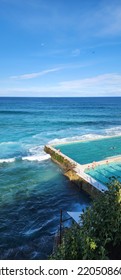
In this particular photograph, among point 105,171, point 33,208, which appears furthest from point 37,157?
point 33,208

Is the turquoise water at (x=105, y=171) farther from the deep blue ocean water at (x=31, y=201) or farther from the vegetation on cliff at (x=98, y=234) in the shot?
the vegetation on cliff at (x=98, y=234)

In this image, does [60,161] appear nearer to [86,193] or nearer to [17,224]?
[86,193]

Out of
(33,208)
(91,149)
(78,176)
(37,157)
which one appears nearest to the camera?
(33,208)

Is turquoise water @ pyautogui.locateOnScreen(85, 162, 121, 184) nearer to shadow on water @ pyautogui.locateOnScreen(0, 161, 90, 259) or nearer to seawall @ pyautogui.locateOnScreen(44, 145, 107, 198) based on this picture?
seawall @ pyautogui.locateOnScreen(44, 145, 107, 198)

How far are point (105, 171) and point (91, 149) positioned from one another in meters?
8.23

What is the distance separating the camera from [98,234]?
24.5 feet

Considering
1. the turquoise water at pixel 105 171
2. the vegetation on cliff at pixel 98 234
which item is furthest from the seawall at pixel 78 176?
the vegetation on cliff at pixel 98 234

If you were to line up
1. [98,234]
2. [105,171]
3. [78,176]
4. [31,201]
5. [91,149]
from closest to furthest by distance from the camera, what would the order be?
[98,234], [31,201], [78,176], [105,171], [91,149]

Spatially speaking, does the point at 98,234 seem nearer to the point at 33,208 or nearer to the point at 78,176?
the point at 33,208

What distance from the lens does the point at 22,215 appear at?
15.5m

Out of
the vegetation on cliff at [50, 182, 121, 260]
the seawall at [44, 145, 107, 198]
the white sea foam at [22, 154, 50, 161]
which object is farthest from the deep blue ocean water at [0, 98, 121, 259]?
the vegetation on cliff at [50, 182, 121, 260]

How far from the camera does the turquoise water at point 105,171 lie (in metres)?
19.7
